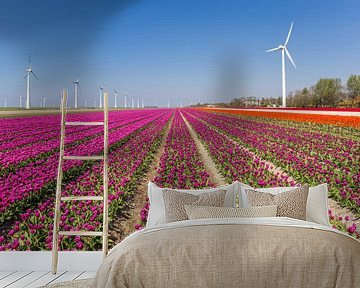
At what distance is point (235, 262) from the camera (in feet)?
8.92

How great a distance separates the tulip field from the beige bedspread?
1.60 meters

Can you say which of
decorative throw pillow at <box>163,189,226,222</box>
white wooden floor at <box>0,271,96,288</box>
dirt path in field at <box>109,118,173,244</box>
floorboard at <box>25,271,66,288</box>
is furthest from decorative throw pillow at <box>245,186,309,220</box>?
floorboard at <box>25,271,66,288</box>

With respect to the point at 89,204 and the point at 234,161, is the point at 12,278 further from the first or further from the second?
the point at 234,161

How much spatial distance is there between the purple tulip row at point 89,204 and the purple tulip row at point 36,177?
11cm

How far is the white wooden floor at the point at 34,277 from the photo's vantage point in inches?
158

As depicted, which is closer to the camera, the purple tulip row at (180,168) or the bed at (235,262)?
the bed at (235,262)

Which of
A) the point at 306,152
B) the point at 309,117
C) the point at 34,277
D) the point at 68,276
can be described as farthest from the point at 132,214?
the point at 309,117

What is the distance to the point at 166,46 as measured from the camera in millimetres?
5234

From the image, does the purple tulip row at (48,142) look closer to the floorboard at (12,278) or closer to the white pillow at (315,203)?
the floorboard at (12,278)

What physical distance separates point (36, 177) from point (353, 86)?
3.10 meters

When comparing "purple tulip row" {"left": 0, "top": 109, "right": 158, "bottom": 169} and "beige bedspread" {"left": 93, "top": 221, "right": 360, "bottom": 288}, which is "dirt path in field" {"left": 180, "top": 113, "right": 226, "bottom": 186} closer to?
"purple tulip row" {"left": 0, "top": 109, "right": 158, "bottom": 169}

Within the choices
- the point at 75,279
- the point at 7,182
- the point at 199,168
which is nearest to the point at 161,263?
the point at 75,279

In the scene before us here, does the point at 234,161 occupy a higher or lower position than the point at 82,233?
higher

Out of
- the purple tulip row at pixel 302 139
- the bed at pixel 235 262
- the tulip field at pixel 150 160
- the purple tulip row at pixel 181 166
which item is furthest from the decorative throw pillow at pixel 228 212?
the purple tulip row at pixel 302 139
